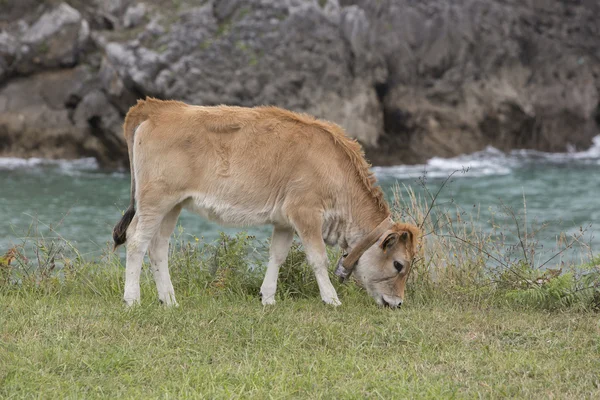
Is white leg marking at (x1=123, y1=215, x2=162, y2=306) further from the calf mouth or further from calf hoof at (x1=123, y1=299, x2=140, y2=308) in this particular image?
the calf mouth

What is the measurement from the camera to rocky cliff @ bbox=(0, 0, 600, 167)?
113 ft

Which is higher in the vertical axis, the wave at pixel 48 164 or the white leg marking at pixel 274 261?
the white leg marking at pixel 274 261

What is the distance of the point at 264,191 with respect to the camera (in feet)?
28.1

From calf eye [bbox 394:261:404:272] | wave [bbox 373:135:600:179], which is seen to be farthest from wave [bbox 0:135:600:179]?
calf eye [bbox 394:261:404:272]

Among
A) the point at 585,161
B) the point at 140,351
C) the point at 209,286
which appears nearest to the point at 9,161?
the point at 585,161

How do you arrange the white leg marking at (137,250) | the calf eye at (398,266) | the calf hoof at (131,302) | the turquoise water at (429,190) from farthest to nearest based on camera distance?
1. the turquoise water at (429,190)
2. the calf eye at (398,266)
3. the white leg marking at (137,250)
4. the calf hoof at (131,302)

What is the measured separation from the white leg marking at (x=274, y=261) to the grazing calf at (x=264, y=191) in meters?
0.01

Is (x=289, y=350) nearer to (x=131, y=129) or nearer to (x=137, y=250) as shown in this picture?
A: (x=137, y=250)

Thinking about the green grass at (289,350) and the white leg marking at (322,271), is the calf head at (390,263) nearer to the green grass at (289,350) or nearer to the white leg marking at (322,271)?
the green grass at (289,350)

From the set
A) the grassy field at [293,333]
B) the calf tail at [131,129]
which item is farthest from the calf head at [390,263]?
the calf tail at [131,129]

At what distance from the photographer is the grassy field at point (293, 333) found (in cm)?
626

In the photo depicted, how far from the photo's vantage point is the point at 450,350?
23.5 feet

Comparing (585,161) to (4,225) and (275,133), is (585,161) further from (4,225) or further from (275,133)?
(275,133)

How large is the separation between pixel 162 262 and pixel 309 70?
27.1 m
